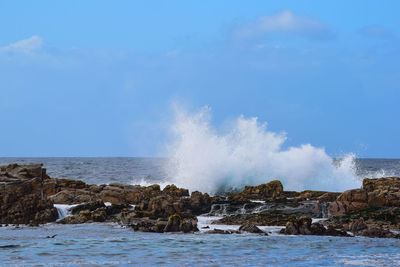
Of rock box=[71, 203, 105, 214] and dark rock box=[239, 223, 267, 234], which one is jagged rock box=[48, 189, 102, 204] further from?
dark rock box=[239, 223, 267, 234]

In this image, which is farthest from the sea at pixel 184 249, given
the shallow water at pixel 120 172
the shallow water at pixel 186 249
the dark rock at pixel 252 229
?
the shallow water at pixel 120 172

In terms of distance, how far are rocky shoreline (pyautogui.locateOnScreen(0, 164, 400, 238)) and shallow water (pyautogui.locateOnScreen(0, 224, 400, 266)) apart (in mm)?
1720

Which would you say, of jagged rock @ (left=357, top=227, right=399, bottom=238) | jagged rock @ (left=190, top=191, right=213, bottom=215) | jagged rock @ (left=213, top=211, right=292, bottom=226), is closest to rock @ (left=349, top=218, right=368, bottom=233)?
jagged rock @ (left=357, top=227, right=399, bottom=238)

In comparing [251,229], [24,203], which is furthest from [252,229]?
[24,203]

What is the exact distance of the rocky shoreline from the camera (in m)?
24.9

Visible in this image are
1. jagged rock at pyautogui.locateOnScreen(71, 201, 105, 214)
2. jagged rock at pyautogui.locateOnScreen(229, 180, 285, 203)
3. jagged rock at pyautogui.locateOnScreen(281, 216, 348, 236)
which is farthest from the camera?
jagged rock at pyautogui.locateOnScreen(229, 180, 285, 203)

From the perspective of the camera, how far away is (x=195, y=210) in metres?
32.8

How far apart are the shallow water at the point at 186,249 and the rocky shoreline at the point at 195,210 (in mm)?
1720

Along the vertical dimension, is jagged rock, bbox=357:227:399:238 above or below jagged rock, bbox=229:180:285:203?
below

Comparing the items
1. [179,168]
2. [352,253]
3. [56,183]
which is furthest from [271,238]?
[179,168]

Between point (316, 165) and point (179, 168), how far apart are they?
14.9 meters

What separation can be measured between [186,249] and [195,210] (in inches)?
528

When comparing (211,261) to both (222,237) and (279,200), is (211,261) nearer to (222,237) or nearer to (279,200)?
(222,237)

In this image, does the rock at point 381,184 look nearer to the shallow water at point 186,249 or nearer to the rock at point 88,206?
the shallow water at point 186,249
